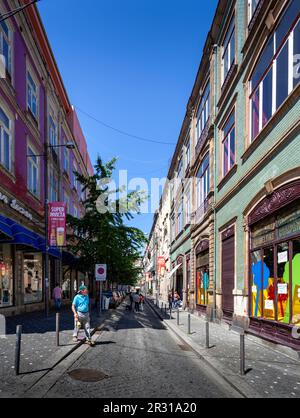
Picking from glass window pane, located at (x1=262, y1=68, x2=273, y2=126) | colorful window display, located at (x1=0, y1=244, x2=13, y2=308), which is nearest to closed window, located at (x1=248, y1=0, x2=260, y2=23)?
glass window pane, located at (x1=262, y1=68, x2=273, y2=126)

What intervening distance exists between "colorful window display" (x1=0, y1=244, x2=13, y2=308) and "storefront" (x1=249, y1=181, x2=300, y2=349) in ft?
36.5

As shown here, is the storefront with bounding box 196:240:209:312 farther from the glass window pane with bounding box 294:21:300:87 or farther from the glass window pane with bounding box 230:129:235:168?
the glass window pane with bounding box 294:21:300:87

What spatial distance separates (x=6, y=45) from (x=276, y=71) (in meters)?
13.2

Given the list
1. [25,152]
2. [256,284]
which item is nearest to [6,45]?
[25,152]

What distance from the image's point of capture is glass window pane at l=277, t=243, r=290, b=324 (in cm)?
1077

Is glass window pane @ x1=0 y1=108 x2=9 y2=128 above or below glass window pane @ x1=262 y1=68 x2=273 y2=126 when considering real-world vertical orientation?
above

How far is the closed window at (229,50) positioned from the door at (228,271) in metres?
7.54

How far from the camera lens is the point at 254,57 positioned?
45.2 feet

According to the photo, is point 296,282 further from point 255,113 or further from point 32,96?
point 32,96

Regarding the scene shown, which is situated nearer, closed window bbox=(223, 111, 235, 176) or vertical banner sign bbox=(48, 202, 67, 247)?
closed window bbox=(223, 111, 235, 176)

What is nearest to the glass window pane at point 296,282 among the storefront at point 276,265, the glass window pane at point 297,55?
the storefront at point 276,265

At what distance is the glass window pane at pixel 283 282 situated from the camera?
35.3ft

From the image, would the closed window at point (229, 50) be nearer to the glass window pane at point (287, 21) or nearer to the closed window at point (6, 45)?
the glass window pane at point (287, 21)
